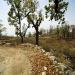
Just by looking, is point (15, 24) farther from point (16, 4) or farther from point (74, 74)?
point (74, 74)

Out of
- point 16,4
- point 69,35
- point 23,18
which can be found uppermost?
point 16,4

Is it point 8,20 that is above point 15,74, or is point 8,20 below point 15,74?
above

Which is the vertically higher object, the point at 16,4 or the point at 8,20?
the point at 16,4

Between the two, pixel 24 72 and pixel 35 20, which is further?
pixel 35 20

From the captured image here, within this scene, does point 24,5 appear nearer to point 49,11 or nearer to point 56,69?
point 49,11

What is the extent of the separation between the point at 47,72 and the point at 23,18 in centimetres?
3413

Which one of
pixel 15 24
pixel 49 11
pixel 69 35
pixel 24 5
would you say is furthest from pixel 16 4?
pixel 69 35

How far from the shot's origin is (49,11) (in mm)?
23250

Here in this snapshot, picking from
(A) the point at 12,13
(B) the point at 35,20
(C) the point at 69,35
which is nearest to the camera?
(B) the point at 35,20

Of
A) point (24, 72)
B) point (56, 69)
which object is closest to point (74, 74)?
point (56, 69)

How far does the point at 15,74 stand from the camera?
14.4 meters

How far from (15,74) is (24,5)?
33.7 metres

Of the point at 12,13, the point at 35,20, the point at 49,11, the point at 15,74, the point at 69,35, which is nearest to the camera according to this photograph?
the point at 15,74

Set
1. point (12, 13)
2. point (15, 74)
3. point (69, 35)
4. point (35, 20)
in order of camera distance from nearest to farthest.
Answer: point (15, 74) → point (35, 20) → point (12, 13) → point (69, 35)
